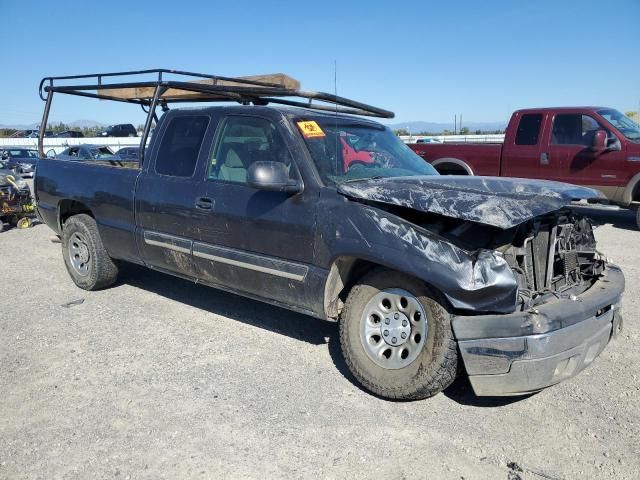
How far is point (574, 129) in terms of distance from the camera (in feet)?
Answer: 30.6

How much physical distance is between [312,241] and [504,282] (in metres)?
1.29

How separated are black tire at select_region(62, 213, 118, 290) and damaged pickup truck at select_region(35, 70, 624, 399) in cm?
67

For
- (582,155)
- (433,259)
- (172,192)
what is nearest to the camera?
(433,259)

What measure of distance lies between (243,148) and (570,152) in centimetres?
710

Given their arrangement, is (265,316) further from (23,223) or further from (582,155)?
(23,223)

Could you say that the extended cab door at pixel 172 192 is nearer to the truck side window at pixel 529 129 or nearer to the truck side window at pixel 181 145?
the truck side window at pixel 181 145

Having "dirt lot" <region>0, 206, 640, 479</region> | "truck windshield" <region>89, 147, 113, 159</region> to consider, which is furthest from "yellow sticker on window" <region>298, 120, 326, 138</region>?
"truck windshield" <region>89, 147, 113, 159</region>

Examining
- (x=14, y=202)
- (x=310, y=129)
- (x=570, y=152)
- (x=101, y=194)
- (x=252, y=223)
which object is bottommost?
(x=14, y=202)

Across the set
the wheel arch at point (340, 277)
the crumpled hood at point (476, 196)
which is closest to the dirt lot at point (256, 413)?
the wheel arch at point (340, 277)

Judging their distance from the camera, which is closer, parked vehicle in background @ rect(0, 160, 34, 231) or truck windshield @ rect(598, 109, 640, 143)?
truck windshield @ rect(598, 109, 640, 143)

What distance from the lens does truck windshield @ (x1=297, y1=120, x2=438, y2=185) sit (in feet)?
12.5

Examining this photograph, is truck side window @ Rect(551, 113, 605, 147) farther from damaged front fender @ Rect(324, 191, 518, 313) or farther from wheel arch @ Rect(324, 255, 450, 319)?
damaged front fender @ Rect(324, 191, 518, 313)

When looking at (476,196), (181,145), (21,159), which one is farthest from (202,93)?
(21,159)

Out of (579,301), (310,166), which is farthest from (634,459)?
(310,166)
